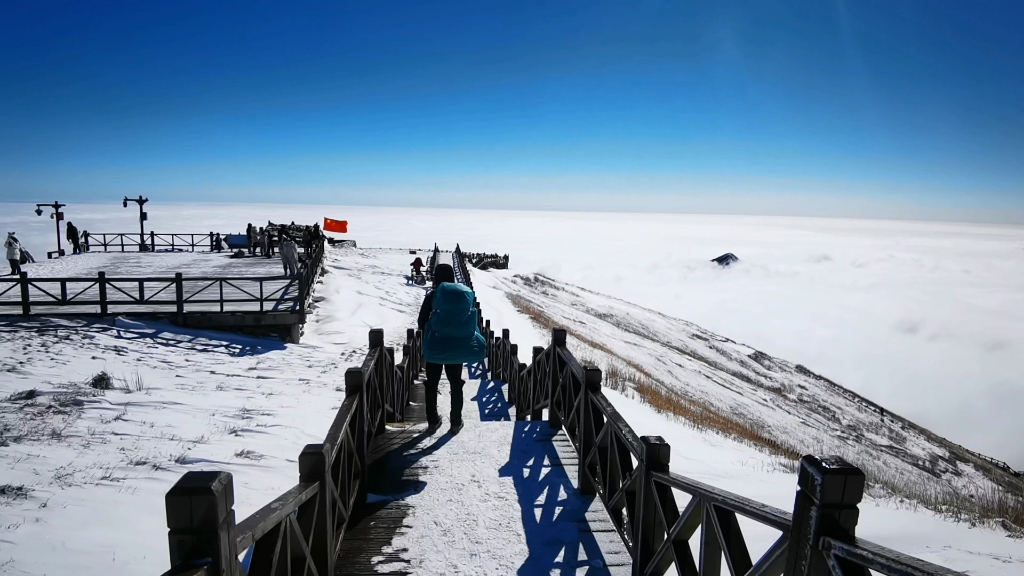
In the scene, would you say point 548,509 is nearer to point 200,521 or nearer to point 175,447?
point 200,521

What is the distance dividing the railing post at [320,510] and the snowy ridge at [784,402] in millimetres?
9896

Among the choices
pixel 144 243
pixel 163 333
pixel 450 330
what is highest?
pixel 450 330

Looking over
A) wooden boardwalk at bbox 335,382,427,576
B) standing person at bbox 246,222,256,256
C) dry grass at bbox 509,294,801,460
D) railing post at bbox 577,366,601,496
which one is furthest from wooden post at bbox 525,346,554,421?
standing person at bbox 246,222,256,256

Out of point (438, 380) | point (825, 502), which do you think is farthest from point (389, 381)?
point (825, 502)

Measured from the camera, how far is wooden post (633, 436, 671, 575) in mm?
3514

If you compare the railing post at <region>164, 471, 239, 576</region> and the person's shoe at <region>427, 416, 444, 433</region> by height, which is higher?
the railing post at <region>164, 471, 239, 576</region>

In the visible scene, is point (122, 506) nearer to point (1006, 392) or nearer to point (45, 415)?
point (45, 415)

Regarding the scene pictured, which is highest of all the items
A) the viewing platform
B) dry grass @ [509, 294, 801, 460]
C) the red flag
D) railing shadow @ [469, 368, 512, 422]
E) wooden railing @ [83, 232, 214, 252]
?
the red flag

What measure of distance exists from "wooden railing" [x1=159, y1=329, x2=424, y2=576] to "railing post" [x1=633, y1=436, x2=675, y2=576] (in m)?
2.11

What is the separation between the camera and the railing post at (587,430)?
5.01 m

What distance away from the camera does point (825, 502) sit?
7.09 ft

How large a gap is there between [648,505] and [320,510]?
2178mm

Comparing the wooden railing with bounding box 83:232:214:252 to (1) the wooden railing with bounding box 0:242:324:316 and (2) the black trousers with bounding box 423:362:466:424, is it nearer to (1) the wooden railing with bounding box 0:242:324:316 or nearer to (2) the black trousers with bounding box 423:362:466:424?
(1) the wooden railing with bounding box 0:242:324:316

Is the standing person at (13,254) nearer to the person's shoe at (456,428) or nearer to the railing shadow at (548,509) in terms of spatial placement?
the person's shoe at (456,428)
